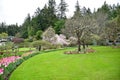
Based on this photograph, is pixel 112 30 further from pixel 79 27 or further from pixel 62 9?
pixel 62 9

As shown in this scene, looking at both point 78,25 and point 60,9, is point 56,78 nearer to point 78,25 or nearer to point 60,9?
point 78,25

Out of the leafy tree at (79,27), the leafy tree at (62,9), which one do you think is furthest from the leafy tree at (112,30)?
the leafy tree at (62,9)

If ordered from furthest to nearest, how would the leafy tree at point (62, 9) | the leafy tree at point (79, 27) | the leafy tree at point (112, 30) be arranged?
the leafy tree at point (62, 9), the leafy tree at point (112, 30), the leafy tree at point (79, 27)

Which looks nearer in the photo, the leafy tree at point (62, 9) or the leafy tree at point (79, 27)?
the leafy tree at point (79, 27)

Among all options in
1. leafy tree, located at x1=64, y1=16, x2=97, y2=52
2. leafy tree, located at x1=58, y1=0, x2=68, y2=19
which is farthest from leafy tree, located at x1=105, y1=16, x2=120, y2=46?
leafy tree, located at x1=58, y1=0, x2=68, y2=19

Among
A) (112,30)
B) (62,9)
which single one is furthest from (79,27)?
(62,9)

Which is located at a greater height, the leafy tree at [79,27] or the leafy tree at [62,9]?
the leafy tree at [62,9]

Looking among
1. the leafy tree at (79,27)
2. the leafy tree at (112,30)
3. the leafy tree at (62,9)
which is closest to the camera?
the leafy tree at (79,27)

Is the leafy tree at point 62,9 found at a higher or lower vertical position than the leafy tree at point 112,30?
higher

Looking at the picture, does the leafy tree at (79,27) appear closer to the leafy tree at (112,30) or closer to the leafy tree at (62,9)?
the leafy tree at (112,30)

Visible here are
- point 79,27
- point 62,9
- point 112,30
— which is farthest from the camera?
point 62,9

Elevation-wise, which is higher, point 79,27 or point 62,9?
point 62,9

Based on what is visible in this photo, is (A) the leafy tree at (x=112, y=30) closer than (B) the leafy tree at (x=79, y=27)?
No

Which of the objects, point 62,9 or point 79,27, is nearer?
point 79,27
